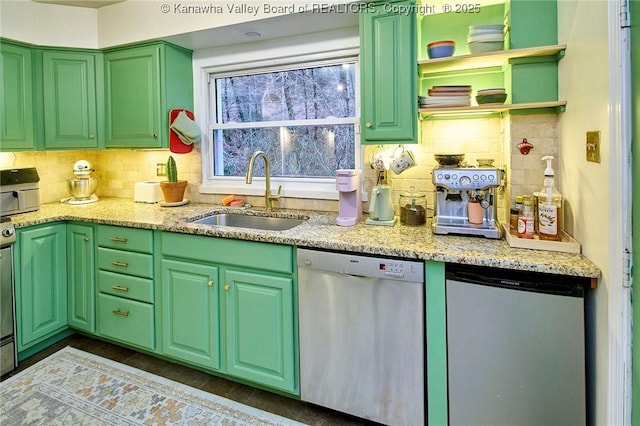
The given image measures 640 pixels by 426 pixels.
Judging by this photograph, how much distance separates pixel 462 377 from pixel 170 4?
2.77m

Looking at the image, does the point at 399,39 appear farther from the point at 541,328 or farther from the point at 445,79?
the point at 541,328

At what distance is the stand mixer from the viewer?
9.98 ft

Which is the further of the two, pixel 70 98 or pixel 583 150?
pixel 70 98

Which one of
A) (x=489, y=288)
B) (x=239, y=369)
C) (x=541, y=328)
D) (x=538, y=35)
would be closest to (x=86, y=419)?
(x=239, y=369)

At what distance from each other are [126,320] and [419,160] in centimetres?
206

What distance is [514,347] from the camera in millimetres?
1529

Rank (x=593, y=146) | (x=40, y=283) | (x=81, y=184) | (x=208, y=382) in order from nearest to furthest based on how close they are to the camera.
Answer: (x=593, y=146) → (x=208, y=382) → (x=40, y=283) → (x=81, y=184)

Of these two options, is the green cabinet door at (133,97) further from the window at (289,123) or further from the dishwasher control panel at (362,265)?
the dishwasher control panel at (362,265)

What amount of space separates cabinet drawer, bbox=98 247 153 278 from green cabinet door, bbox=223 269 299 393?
1.93ft

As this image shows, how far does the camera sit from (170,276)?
2297 millimetres

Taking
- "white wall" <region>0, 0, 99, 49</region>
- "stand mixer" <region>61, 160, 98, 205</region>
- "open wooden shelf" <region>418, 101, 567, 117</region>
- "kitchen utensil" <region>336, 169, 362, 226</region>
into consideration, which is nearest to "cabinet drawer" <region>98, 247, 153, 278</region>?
"stand mixer" <region>61, 160, 98, 205</region>

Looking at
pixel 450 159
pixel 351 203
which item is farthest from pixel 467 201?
pixel 351 203

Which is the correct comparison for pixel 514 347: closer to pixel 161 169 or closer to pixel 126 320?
pixel 126 320

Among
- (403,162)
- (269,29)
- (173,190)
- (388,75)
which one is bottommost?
(173,190)
